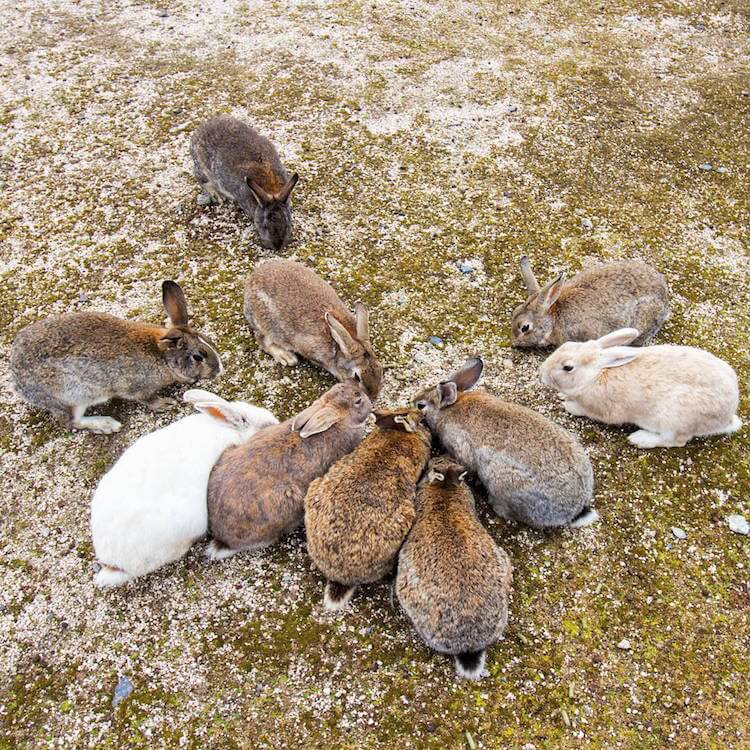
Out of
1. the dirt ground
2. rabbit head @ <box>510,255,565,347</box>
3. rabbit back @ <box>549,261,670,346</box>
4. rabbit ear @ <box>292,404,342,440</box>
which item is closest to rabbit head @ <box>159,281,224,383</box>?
the dirt ground

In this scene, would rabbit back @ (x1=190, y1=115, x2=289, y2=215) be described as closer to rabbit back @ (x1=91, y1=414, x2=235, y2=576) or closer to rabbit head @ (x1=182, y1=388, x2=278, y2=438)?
rabbit head @ (x1=182, y1=388, x2=278, y2=438)

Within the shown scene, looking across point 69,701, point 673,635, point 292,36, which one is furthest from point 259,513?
point 292,36

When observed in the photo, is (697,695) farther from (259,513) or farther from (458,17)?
(458,17)

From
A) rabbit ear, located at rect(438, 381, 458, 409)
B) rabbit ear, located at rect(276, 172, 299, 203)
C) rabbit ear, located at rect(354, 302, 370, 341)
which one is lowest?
rabbit ear, located at rect(438, 381, 458, 409)

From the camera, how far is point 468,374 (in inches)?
166

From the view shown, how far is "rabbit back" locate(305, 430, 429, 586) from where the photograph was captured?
3467mm

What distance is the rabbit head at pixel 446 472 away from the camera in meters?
3.76

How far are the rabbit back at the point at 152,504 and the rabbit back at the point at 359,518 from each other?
663 mm

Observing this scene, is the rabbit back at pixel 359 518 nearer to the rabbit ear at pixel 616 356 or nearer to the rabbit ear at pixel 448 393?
the rabbit ear at pixel 448 393

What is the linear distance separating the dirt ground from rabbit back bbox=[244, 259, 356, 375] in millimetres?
219

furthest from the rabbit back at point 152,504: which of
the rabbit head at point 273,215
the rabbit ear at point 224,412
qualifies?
the rabbit head at point 273,215

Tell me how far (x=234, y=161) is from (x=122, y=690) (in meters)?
4.32

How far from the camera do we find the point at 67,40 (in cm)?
816

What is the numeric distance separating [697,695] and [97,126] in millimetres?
7300
